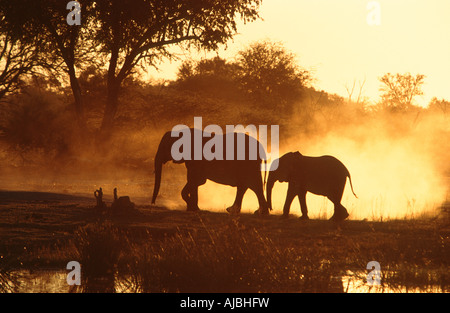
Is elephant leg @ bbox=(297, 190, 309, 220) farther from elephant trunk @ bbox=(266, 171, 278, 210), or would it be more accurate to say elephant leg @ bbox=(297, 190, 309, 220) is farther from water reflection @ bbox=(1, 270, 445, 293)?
water reflection @ bbox=(1, 270, 445, 293)

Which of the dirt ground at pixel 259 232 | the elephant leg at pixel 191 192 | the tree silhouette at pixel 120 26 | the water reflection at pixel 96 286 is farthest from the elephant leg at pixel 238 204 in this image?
the tree silhouette at pixel 120 26

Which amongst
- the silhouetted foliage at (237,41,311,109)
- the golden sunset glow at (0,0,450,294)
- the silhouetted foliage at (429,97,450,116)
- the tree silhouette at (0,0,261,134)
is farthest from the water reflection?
the silhouetted foliage at (429,97,450,116)

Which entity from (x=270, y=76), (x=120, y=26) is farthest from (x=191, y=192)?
(x=270, y=76)

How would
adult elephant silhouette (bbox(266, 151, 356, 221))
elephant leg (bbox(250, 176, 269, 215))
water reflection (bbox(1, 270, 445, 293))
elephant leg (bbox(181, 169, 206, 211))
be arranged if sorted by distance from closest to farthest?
water reflection (bbox(1, 270, 445, 293)) → adult elephant silhouette (bbox(266, 151, 356, 221)) → elephant leg (bbox(250, 176, 269, 215)) → elephant leg (bbox(181, 169, 206, 211))

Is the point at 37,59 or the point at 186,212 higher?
the point at 37,59

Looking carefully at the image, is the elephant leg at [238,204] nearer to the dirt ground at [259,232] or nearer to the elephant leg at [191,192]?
the dirt ground at [259,232]

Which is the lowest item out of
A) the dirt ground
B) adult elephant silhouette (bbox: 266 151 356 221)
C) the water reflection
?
the water reflection

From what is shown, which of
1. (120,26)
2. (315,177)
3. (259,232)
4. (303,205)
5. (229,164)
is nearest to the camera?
(259,232)

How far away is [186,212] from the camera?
52.5 feet

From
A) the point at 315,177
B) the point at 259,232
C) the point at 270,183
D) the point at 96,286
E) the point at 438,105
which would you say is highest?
the point at 438,105

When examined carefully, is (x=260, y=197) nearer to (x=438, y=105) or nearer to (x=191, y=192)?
(x=191, y=192)

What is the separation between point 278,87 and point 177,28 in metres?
19.4
